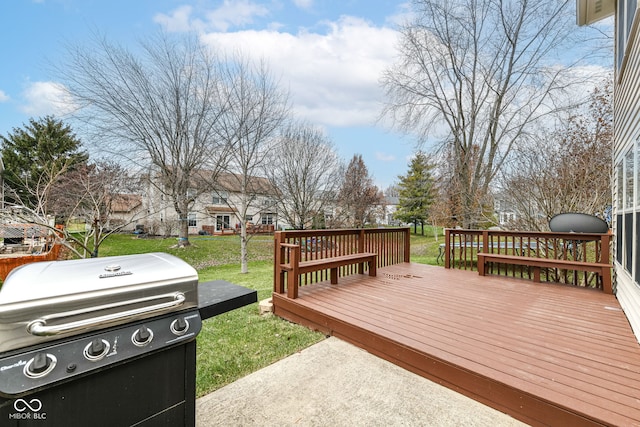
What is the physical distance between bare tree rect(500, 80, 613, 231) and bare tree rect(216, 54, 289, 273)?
814 cm

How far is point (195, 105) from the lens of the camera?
449 inches

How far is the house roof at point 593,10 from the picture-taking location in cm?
488

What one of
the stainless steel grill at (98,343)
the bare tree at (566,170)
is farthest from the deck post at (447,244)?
the stainless steel grill at (98,343)

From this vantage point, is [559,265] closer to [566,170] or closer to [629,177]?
[629,177]

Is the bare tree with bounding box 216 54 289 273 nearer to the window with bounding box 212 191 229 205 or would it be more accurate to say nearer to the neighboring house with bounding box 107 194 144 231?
the window with bounding box 212 191 229 205

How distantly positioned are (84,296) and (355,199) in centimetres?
1578

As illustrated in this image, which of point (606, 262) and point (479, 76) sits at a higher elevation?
point (479, 76)

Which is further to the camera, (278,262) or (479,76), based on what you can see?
(479,76)

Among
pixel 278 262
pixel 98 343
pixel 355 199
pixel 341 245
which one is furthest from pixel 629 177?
pixel 355 199

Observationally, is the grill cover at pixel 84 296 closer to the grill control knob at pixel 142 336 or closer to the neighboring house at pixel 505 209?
the grill control knob at pixel 142 336

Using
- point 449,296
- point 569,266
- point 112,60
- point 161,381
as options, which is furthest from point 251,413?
point 112,60

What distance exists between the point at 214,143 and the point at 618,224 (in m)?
11.3

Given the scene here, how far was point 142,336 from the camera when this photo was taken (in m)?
1.13

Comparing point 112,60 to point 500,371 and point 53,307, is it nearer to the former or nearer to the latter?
point 53,307
